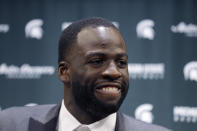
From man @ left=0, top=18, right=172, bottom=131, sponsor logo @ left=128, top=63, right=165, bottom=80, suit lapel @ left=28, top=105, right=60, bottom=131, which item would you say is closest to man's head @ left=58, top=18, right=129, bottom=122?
man @ left=0, top=18, right=172, bottom=131

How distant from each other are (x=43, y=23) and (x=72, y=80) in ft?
7.74

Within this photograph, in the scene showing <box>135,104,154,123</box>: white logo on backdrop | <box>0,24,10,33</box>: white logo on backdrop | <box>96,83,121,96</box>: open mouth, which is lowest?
<box>135,104,154,123</box>: white logo on backdrop

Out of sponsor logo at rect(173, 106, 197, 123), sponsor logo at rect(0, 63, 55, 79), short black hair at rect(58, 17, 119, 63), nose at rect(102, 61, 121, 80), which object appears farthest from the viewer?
sponsor logo at rect(0, 63, 55, 79)

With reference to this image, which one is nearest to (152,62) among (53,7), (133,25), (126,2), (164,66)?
(164,66)

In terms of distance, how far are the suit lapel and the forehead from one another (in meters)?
0.25

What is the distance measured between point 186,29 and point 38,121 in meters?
2.31

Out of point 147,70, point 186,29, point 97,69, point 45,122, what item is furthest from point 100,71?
point 186,29

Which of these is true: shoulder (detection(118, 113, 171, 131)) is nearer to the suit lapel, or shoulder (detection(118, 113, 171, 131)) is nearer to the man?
the man

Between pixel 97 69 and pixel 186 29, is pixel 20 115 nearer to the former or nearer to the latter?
pixel 97 69

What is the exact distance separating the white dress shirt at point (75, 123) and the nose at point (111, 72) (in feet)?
0.52

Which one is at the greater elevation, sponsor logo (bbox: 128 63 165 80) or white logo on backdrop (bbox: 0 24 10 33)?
white logo on backdrop (bbox: 0 24 10 33)

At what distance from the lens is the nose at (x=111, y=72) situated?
103 centimetres

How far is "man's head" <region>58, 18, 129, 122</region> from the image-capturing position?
3.42ft

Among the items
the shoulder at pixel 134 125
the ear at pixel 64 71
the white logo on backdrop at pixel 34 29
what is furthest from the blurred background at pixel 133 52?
the ear at pixel 64 71
